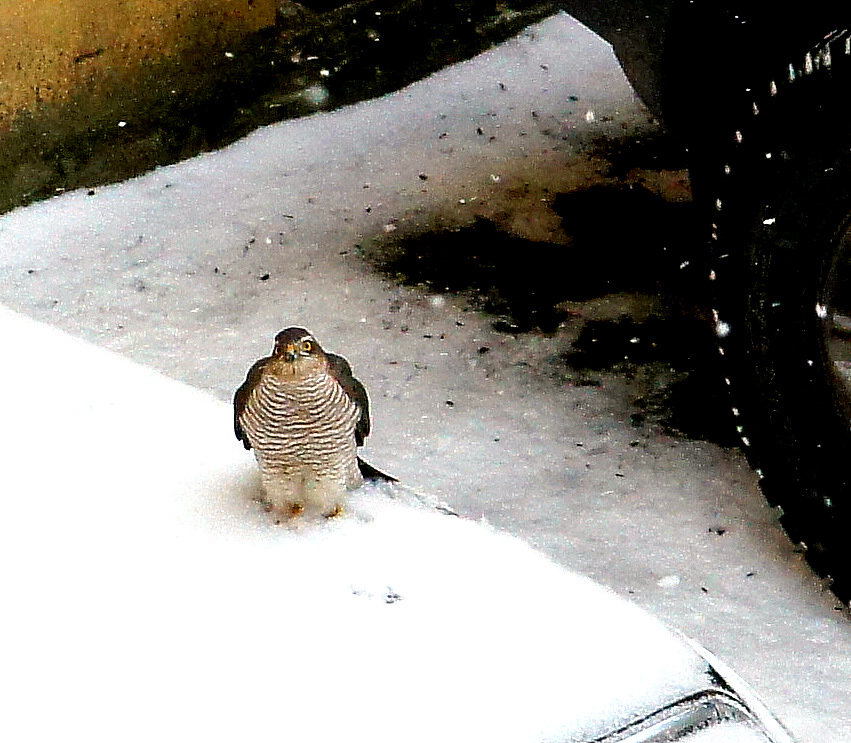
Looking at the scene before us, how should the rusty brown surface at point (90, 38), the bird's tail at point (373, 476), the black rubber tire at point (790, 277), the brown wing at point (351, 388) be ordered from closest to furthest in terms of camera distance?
the bird's tail at point (373, 476) → the brown wing at point (351, 388) → the black rubber tire at point (790, 277) → the rusty brown surface at point (90, 38)

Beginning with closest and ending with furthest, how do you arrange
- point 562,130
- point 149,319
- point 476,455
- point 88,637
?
point 88,637 → point 476,455 → point 149,319 → point 562,130

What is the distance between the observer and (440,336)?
9.64 feet

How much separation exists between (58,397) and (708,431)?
1.61 m

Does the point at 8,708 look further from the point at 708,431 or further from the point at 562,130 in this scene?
the point at 562,130

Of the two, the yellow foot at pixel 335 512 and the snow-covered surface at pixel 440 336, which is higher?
the yellow foot at pixel 335 512

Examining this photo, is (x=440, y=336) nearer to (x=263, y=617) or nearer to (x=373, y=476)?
(x=373, y=476)

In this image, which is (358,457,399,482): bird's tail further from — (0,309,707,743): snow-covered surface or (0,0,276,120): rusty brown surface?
(0,0,276,120): rusty brown surface

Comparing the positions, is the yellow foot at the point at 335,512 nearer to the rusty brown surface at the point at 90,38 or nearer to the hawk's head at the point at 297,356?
the hawk's head at the point at 297,356

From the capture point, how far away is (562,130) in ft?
13.3

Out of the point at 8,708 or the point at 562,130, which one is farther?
the point at 562,130

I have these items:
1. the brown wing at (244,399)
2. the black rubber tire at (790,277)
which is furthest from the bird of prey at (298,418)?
the black rubber tire at (790,277)

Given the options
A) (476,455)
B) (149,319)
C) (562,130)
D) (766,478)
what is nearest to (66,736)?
(766,478)

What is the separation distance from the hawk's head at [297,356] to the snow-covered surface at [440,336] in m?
0.11

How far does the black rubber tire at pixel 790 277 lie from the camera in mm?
1719
